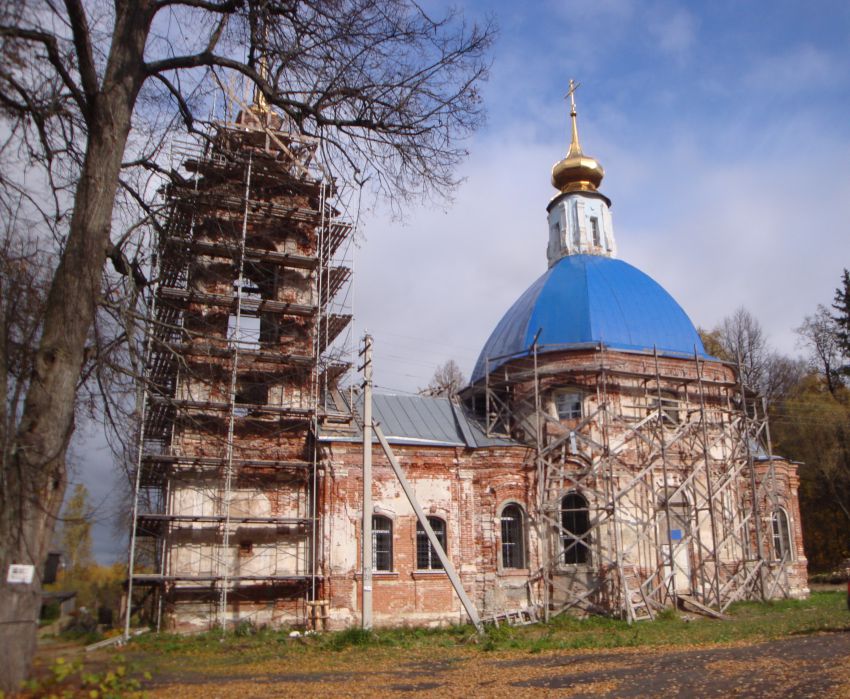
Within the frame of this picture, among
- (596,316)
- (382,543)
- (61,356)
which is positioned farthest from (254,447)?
(61,356)

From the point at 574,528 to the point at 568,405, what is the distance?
3.35 metres

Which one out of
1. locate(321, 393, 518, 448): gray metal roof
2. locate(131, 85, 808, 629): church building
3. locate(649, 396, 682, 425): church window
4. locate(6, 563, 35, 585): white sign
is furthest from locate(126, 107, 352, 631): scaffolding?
locate(6, 563, 35, 585): white sign

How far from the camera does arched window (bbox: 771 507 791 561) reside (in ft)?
78.5

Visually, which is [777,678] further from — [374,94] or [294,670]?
[374,94]

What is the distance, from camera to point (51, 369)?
6543 mm

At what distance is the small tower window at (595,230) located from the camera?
27.5 m

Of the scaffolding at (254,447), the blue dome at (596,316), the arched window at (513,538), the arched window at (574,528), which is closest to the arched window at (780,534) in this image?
the blue dome at (596,316)

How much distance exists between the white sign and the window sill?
45.4 ft

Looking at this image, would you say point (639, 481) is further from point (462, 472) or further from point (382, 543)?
point (382, 543)

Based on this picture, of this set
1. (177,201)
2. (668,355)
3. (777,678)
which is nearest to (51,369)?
(177,201)

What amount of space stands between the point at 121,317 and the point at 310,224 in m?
13.4

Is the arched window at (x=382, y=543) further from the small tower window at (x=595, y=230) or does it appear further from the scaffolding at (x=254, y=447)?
the small tower window at (x=595, y=230)

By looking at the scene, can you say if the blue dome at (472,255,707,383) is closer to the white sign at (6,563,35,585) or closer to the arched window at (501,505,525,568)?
the arched window at (501,505,525,568)

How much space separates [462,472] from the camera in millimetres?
20859
